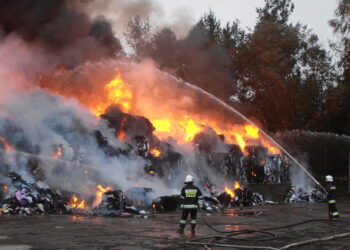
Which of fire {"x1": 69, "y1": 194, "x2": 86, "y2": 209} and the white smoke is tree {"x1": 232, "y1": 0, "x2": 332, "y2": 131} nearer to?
the white smoke

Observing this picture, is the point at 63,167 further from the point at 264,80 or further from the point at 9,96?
the point at 264,80

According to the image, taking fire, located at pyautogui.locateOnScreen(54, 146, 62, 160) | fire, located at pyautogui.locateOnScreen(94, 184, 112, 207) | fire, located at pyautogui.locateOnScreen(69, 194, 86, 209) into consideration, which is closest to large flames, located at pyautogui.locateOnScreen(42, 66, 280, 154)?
fire, located at pyautogui.locateOnScreen(54, 146, 62, 160)

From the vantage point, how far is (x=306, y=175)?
28234mm

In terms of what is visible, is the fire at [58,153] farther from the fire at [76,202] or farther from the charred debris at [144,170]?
the fire at [76,202]

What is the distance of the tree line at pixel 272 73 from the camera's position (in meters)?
35.1

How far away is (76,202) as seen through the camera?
54.7ft

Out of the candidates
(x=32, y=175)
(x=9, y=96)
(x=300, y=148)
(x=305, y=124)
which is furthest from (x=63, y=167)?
(x=305, y=124)

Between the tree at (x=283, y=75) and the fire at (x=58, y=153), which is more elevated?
the tree at (x=283, y=75)

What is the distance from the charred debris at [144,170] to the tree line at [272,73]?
10.3 m

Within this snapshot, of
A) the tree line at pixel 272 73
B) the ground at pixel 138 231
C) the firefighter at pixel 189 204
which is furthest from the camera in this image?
the tree line at pixel 272 73

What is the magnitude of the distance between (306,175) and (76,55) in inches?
609

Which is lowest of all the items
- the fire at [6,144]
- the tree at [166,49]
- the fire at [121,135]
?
the fire at [6,144]

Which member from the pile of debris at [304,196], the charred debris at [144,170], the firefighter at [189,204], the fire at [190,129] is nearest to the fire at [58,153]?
the charred debris at [144,170]

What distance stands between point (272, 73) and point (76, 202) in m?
22.6
